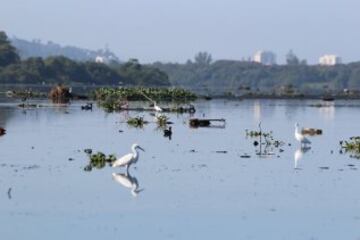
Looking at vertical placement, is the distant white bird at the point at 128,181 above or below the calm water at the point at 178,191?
above

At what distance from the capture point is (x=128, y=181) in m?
23.3

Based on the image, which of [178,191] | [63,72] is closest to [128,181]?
[178,191]

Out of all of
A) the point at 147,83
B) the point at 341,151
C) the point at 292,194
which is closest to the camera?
the point at 292,194

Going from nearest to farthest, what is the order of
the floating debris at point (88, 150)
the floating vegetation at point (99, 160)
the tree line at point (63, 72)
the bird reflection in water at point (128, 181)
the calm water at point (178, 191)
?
the calm water at point (178, 191)
the bird reflection in water at point (128, 181)
the floating vegetation at point (99, 160)
the floating debris at point (88, 150)
the tree line at point (63, 72)

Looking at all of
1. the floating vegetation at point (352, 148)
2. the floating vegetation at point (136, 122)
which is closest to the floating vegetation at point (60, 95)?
the floating vegetation at point (136, 122)

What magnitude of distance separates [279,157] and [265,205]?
982cm

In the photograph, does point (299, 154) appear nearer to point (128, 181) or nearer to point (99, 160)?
point (99, 160)

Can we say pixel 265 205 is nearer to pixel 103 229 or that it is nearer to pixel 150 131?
pixel 103 229

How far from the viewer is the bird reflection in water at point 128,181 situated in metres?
21.9

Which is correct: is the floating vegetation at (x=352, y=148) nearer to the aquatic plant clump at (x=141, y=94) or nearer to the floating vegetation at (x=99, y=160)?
the floating vegetation at (x=99, y=160)

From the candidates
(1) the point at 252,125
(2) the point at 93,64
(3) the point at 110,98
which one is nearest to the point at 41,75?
(2) the point at 93,64

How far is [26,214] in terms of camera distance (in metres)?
18.6

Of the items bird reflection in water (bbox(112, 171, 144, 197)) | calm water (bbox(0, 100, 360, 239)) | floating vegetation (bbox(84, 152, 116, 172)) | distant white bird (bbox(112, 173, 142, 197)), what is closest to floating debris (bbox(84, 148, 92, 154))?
calm water (bbox(0, 100, 360, 239))

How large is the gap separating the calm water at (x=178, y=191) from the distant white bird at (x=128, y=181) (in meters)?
0.15
